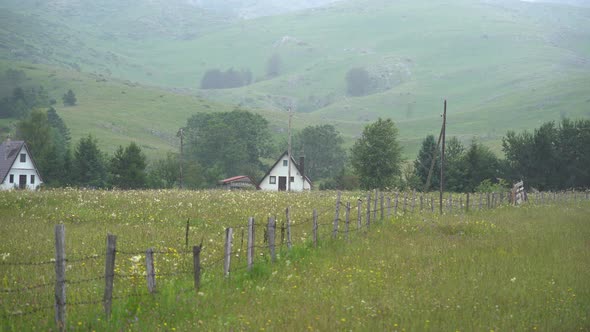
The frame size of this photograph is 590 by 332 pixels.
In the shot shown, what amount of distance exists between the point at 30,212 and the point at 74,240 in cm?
824

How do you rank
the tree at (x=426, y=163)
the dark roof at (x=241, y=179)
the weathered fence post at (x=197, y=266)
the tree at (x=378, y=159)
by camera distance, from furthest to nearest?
the dark roof at (x=241, y=179) → the tree at (x=378, y=159) → the tree at (x=426, y=163) → the weathered fence post at (x=197, y=266)

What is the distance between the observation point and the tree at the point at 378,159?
86625mm

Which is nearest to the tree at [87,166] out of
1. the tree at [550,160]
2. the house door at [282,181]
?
the house door at [282,181]

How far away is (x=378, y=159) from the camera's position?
8669 cm

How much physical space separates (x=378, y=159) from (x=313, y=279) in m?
71.9

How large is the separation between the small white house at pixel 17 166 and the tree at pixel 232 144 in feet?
116

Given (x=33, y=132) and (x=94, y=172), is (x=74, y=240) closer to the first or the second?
(x=94, y=172)

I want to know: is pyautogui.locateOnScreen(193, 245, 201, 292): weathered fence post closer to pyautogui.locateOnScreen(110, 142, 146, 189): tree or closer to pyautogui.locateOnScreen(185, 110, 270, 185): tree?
pyautogui.locateOnScreen(110, 142, 146, 189): tree

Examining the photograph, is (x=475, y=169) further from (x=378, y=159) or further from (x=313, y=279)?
(x=313, y=279)

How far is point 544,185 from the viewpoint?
84.4 metres

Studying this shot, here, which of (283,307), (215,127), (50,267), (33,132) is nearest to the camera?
(283,307)

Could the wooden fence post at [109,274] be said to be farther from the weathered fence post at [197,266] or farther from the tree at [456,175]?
the tree at [456,175]

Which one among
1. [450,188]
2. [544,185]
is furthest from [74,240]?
[544,185]

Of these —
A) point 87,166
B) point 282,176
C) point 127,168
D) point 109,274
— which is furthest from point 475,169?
point 109,274
